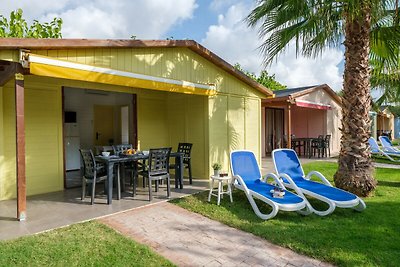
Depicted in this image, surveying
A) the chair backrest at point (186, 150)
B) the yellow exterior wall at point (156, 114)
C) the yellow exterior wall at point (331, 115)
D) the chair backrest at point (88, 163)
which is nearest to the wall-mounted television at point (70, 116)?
the yellow exterior wall at point (156, 114)

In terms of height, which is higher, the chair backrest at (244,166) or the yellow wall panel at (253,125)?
the yellow wall panel at (253,125)

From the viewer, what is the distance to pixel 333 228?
5.24 m

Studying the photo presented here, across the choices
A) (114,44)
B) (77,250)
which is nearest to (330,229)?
(77,250)

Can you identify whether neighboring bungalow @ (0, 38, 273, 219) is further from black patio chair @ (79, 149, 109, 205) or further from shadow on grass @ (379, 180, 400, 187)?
shadow on grass @ (379, 180, 400, 187)

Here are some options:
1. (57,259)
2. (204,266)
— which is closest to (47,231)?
(57,259)

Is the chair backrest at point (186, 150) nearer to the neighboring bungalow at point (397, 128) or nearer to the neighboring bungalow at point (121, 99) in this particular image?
the neighboring bungalow at point (121, 99)

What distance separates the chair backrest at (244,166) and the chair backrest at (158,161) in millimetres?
1784

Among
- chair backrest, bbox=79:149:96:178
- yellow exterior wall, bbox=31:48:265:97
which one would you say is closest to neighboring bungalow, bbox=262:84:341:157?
yellow exterior wall, bbox=31:48:265:97

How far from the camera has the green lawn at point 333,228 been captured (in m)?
4.23

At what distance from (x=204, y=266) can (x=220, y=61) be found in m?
7.25

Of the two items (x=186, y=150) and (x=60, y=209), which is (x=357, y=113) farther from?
(x=60, y=209)

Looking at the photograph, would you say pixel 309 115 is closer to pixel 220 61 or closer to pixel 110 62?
pixel 220 61

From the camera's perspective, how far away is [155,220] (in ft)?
18.6

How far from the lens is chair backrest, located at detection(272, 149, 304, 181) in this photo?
25.5 ft
